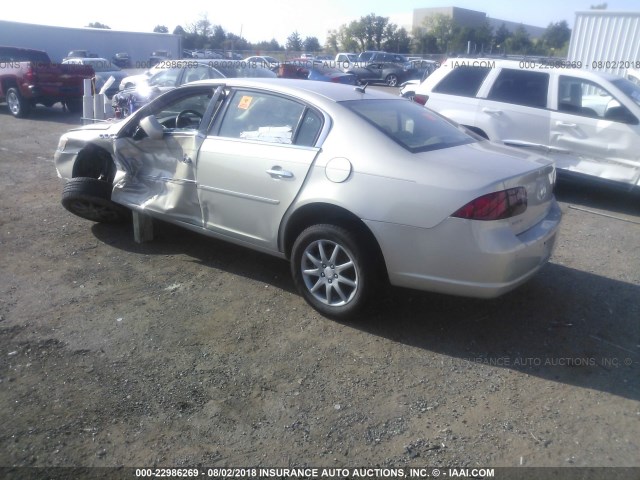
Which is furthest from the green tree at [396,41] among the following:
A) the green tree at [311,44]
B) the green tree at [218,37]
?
the green tree at [218,37]

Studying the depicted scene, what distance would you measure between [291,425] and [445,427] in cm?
82

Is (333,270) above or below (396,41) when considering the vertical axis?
below

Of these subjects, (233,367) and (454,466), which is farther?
(233,367)

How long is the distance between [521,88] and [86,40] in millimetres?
38211

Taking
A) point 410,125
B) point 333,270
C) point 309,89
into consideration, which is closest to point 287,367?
point 333,270

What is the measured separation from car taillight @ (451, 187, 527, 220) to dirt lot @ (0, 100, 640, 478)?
920 millimetres

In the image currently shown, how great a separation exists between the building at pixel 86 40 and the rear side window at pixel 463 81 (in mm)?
29847

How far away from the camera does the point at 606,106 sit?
736 cm

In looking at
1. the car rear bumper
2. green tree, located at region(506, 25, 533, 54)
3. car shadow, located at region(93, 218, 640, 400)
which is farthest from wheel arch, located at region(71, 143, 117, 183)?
green tree, located at region(506, 25, 533, 54)

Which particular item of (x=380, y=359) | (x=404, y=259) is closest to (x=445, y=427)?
(x=380, y=359)

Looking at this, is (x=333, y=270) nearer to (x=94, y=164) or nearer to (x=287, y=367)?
(x=287, y=367)

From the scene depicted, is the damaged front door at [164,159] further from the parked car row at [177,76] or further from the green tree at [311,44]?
the green tree at [311,44]

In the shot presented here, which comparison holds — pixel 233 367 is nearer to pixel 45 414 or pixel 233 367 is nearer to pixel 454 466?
pixel 45 414

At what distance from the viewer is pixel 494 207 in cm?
365
